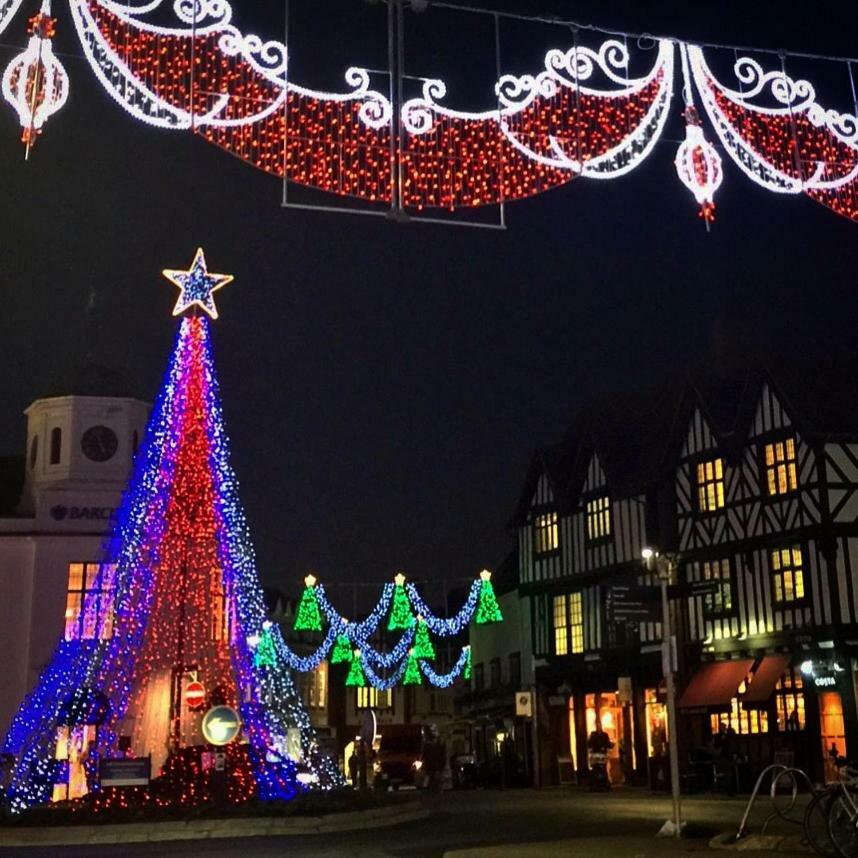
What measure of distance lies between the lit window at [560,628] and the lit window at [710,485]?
25.3 ft

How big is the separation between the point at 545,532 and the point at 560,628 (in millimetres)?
3403

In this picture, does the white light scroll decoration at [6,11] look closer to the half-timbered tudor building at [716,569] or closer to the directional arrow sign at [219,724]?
the directional arrow sign at [219,724]

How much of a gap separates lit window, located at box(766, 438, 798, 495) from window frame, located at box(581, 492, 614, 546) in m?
6.72

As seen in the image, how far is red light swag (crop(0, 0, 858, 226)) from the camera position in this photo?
11.6 m

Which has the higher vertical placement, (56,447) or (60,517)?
(56,447)

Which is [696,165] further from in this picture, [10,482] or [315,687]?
[315,687]

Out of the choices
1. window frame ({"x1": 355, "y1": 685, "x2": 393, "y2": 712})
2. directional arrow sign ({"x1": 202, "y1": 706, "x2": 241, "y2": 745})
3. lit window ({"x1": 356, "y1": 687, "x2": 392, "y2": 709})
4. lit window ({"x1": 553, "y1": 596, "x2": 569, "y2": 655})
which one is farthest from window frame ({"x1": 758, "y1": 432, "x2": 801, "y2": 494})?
lit window ({"x1": 356, "y1": 687, "x2": 392, "y2": 709})

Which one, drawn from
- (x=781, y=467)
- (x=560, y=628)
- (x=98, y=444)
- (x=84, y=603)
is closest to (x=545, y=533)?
(x=560, y=628)

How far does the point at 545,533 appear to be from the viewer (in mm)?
41406

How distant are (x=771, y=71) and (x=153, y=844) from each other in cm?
1369

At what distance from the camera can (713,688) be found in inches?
1257

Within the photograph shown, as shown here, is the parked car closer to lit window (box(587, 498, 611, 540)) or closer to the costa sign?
lit window (box(587, 498, 611, 540))

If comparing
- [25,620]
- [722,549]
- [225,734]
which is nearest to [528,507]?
[722,549]

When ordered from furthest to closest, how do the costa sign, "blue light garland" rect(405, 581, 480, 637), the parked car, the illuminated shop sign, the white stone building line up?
"blue light garland" rect(405, 581, 480, 637), the parked car, the white stone building, the illuminated shop sign, the costa sign
